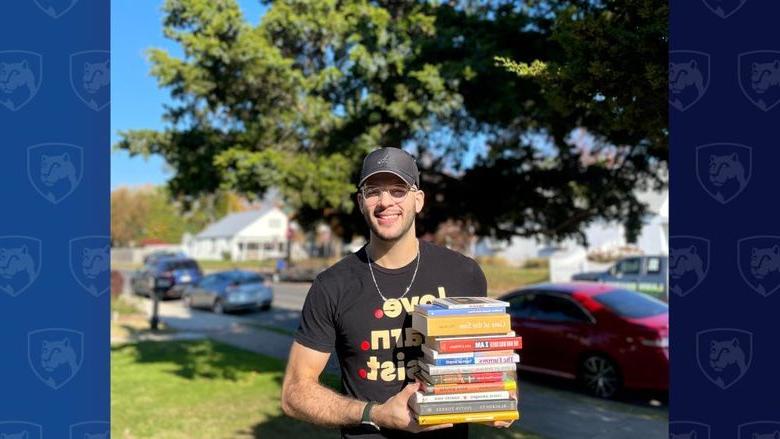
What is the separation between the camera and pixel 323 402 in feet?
7.23

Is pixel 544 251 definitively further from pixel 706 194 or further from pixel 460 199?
pixel 706 194

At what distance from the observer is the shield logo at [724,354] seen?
2.86 meters

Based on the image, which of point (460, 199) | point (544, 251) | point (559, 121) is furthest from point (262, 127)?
point (544, 251)

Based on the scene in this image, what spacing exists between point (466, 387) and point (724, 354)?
1.58 meters

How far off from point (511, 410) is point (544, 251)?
140ft

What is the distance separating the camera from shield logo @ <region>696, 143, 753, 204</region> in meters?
2.88
